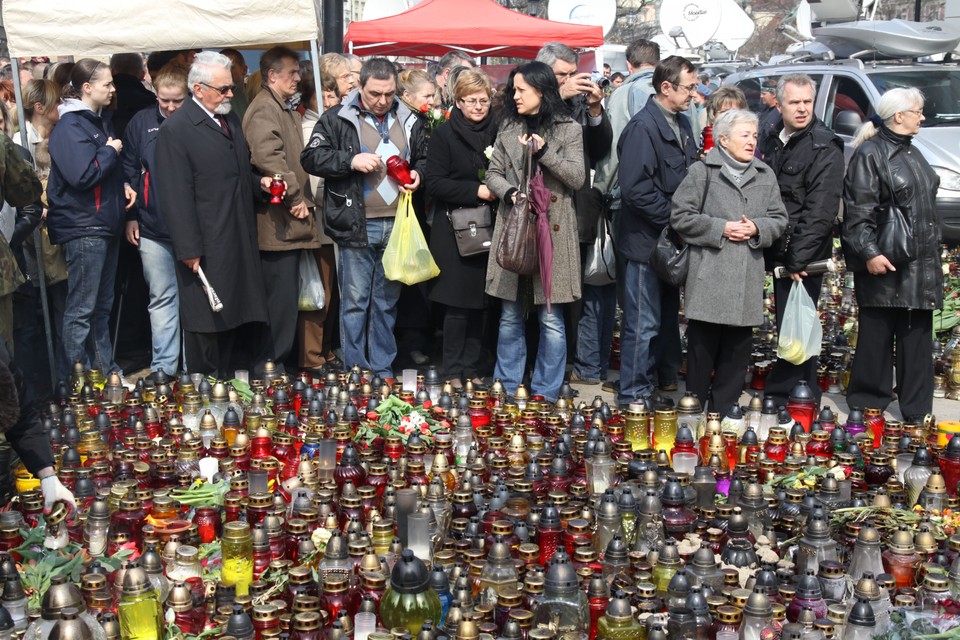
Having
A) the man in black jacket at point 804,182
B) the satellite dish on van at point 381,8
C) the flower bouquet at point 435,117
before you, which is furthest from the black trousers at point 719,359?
the satellite dish on van at point 381,8

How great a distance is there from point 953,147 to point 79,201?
27.7 feet

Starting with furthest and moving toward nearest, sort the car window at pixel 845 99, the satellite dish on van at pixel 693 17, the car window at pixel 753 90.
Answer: the satellite dish on van at pixel 693 17 → the car window at pixel 753 90 → the car window at pixel 845 99

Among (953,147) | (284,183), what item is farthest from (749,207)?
(953,147)

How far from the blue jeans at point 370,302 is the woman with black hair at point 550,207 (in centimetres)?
73

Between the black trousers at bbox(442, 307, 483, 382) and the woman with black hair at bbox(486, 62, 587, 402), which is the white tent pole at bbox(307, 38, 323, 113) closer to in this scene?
the woman with black hair at bbox(486, 62, 587, 402)

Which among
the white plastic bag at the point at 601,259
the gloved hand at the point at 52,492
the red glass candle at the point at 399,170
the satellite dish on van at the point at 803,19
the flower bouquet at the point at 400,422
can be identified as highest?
the satellite dish on van at the point at 803,19

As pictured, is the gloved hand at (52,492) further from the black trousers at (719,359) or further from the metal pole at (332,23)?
the metal pole at (332,23)

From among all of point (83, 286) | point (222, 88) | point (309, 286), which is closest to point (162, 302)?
point (83, 286)

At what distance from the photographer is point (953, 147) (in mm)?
11625

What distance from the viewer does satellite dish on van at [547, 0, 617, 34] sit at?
20.5m

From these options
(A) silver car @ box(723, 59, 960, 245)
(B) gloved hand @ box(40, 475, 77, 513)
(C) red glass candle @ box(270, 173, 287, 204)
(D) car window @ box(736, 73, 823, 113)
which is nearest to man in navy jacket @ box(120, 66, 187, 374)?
(C) red glass candle @ box(270, 173, 287, 204)

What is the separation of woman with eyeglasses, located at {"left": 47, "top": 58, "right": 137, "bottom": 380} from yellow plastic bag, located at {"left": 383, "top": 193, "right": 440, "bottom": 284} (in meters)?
1.64

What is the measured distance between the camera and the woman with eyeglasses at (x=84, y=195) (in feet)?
22.3

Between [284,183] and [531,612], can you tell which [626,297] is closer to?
[284,183]
